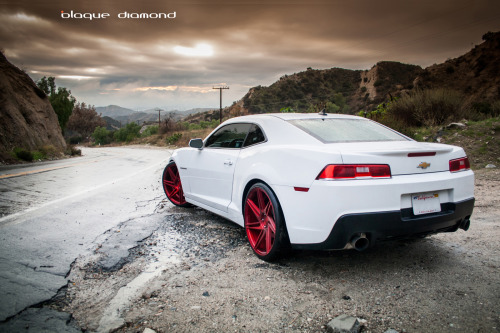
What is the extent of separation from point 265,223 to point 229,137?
1.47m

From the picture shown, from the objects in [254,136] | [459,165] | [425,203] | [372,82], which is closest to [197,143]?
[254,136]

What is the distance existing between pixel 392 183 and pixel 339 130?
0.99m

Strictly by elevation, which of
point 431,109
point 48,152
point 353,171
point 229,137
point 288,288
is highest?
point 431,109

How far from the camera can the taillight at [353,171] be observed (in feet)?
9.68

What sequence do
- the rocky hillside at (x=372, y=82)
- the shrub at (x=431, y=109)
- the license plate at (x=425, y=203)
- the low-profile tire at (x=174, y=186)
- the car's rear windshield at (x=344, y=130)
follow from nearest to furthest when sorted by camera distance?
the license plate at (x=425, y=203) → the car's rear windshield at (x=344, y=130) → the low-profile tire at (x=174, y=186) → the shrub at (x=431, y=109) → the rocky hillside at (x=372, y=82)

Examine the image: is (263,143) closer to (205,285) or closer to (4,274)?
(205,285)

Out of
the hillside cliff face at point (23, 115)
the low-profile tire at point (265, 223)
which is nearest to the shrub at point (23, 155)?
the hillside cliff face at point (23, 115)

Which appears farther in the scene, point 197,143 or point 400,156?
point 197,143

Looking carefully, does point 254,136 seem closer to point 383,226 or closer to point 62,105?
point 383,226

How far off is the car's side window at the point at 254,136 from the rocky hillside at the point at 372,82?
3678 centimetres

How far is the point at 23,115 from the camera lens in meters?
22.6

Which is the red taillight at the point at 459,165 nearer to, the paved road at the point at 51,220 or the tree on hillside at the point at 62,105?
the paved road at the point at 51,220

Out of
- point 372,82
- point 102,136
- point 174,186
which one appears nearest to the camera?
point 174,186

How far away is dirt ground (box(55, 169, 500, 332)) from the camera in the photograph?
8.25 ft
